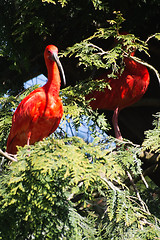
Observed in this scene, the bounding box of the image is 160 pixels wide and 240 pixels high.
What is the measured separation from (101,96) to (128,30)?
735mm

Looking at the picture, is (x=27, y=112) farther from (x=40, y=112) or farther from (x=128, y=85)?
(x=128, y=85)

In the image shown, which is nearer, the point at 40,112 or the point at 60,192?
the point at 60,192

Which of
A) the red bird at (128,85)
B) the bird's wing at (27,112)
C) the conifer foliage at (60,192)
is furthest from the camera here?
the red bird at (128,85)

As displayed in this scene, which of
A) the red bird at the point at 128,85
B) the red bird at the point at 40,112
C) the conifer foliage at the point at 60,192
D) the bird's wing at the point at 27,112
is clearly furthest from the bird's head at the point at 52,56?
the conifer foliage at the point at 60,192

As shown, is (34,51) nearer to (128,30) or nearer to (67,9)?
(67,9)

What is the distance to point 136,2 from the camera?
359 cm

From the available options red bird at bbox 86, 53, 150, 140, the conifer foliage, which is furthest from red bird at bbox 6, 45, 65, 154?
red bird at bbox 86, 53, 150, 140

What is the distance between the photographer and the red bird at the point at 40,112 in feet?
A: 9.23

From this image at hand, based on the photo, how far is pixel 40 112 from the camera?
9.32 feet

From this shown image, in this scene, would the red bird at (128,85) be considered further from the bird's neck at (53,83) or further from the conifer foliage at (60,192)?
the conifer foliage at (60,192)

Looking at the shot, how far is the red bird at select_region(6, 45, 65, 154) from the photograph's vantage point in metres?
2.81

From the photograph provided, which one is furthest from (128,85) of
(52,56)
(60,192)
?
(60,192)

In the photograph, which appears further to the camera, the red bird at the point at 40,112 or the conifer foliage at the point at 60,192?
the red bird at the point at 40,112

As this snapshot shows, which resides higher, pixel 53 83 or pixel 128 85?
pixel 53 83
